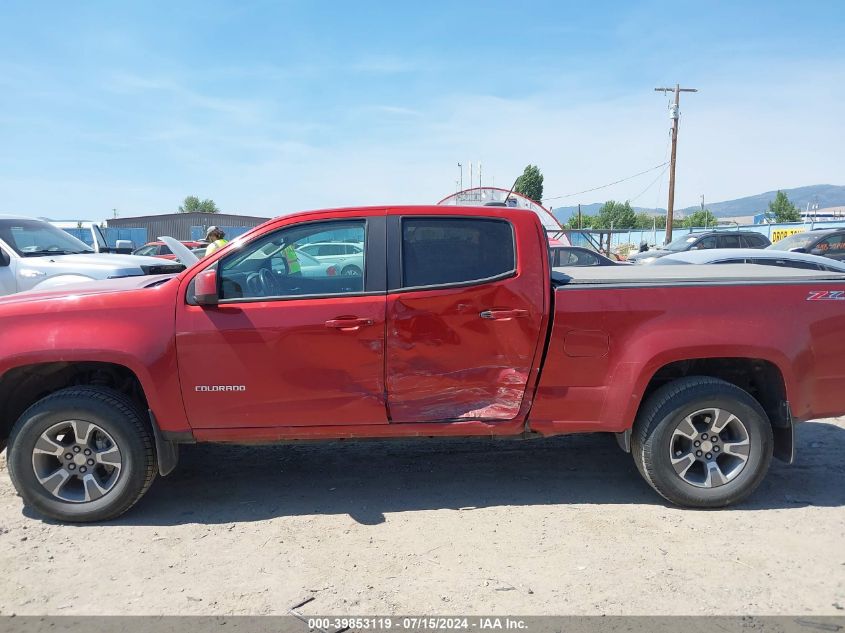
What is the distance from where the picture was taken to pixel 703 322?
387 cm

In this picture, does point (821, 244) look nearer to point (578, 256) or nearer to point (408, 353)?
point (578, 256)

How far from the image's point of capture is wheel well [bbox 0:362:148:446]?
4023 millimetres

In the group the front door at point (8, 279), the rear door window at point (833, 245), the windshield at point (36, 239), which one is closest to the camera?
the front door at point (8, 279)

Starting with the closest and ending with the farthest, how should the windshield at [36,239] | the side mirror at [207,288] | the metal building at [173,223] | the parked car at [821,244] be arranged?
1. the side mirror at [207,288]
2. the windshield at [36,239]
3. the parked car at [821,244]
4. the metal building at [173,223]

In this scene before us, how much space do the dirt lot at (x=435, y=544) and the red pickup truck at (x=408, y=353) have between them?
1.06 ft

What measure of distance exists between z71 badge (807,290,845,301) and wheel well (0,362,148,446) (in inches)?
168

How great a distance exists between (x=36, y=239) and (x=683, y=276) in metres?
8.22

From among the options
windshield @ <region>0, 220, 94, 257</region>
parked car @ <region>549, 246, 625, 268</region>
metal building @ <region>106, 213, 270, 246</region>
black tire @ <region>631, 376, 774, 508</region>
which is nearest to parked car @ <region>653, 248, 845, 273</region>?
parked car @ <region>549, 246, 625, 268</region>

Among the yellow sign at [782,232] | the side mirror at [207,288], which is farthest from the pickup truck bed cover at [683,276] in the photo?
the yellow sign at [782,232]

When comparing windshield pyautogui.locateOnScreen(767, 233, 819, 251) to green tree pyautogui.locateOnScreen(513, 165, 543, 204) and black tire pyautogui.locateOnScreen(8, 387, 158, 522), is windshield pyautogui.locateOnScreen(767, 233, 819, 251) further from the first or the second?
green tree pyautogui.locateOnScreen(513, 165, 543, 204)

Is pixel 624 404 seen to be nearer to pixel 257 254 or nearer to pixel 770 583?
pixel 770 583

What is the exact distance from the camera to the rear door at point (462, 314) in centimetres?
384

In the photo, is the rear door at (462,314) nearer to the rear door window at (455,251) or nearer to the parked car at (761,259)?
the rear door window at (455,251)

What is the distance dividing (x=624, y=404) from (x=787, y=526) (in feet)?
3.93
